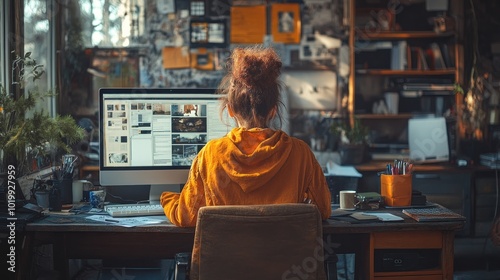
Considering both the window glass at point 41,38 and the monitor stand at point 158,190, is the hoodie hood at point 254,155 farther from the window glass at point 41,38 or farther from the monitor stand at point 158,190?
the window glass at point 41,38

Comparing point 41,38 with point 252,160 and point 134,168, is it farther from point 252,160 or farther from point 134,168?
point 252,160

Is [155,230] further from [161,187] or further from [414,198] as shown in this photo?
[414,198]

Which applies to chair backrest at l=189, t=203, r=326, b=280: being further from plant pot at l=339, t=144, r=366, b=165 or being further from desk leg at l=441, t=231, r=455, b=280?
plant pot at l=339, t=144, r=366, b=165

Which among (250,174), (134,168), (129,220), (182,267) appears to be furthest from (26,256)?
(250,174)

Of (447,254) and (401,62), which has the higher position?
(401,62)

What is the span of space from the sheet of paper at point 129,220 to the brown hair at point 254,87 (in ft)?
1.71

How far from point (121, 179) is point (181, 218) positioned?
23.6 inches

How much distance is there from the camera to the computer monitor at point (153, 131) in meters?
2.89

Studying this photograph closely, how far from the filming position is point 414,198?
2873 millimetres

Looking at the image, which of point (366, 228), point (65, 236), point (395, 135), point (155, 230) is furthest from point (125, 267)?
point (395, 135)

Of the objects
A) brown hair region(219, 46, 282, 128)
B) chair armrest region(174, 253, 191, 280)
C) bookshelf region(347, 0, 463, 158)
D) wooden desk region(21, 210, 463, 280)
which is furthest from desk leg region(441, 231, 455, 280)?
bookshelf region(347, 0, 463, 158)

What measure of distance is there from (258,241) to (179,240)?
35.0 inches

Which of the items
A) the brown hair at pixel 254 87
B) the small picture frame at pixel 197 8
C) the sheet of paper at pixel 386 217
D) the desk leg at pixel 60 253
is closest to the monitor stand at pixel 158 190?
the desk leg at pixel 60 253

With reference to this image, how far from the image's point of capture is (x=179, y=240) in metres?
2.83
